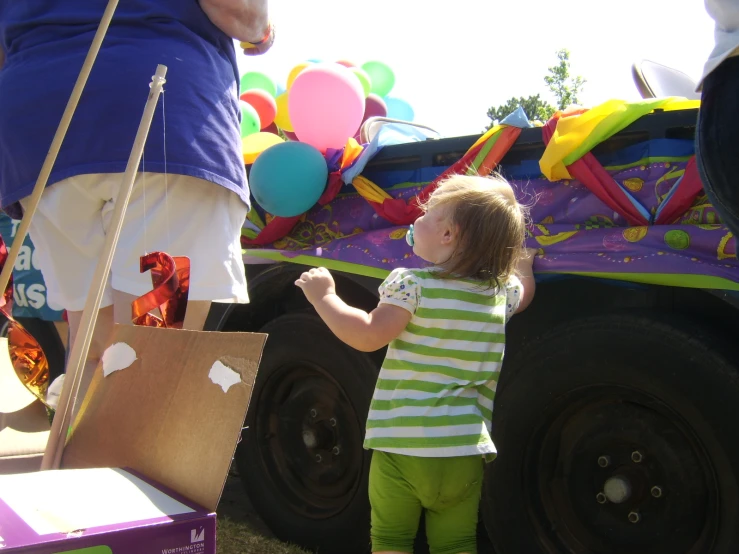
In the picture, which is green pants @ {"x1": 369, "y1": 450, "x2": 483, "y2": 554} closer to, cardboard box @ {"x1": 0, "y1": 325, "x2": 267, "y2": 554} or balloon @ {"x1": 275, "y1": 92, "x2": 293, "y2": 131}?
cardboard box @ {"x1": 0, "y1": 325, "x2": 267, "y2": 554}

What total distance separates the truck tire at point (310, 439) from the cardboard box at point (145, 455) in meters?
0.99

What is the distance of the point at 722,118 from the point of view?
4.41 feet

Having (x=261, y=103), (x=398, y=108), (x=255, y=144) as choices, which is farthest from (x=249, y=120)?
(x=398, y=108)

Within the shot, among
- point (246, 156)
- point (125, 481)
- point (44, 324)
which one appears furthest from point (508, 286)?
point (44, 324)

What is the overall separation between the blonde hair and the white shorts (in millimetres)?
571

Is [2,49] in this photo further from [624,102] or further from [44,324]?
[44,324]

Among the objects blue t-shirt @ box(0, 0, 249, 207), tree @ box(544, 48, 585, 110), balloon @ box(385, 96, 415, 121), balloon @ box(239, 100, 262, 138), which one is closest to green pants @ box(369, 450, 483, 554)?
blue t-shirt @ box(0, 0, 249, 207)

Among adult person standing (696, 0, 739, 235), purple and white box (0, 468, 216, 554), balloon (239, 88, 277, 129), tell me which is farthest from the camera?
balloon (239, 88, 277, 129)

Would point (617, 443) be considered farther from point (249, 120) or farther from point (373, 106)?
point (373, 106)

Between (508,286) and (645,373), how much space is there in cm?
37

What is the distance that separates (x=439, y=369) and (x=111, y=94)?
1038 millimetres

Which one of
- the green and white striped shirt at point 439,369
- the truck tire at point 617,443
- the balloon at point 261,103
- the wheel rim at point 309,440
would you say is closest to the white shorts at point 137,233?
the green and white striped shirt at point 439,369

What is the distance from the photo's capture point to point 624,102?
6.65ft

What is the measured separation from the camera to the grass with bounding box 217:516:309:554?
265 cm
